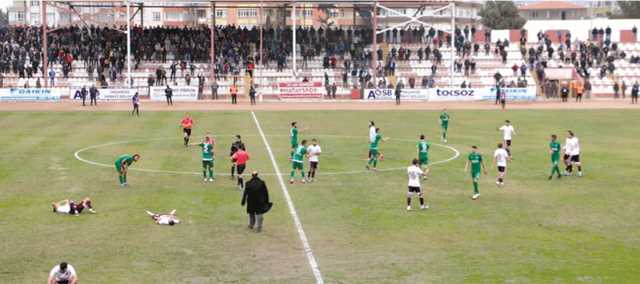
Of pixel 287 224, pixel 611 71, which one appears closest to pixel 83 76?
pixel 611 71

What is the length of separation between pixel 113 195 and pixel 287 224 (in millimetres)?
7730

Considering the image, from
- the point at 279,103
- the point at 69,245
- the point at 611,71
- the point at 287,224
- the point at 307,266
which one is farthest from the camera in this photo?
the point at 611,71

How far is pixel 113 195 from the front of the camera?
30.5 metres

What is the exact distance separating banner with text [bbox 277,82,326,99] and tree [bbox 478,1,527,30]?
11034 cm

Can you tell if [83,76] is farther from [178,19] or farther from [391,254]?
[178,19]

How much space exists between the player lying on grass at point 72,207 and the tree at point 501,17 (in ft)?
544

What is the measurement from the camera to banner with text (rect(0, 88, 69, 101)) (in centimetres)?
7969

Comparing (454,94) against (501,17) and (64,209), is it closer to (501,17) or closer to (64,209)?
(64,209)

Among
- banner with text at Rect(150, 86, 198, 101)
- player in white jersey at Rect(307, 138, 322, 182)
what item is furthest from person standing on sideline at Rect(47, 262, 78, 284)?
banner with text at Rect(150, 86, 198, 101)

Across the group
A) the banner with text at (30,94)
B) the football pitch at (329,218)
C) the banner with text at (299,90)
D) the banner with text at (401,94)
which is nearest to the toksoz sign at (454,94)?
the banner with text at (401,94)

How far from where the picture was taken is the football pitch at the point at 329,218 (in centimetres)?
2053

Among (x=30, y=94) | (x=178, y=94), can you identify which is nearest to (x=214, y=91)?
(x=178, y=94)

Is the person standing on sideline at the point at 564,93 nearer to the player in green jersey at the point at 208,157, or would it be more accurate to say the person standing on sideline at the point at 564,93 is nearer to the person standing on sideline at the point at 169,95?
the person standing on sideline at the point at 169,95

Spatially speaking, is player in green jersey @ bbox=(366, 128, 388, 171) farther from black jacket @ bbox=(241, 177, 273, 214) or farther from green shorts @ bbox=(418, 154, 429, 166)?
black jacket @ bbox=(241, 177, 273, 214)
